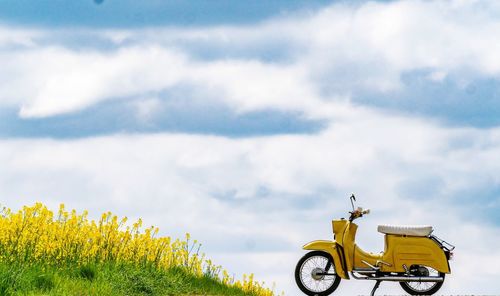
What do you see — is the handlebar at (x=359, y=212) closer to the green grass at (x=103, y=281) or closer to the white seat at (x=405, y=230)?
the white seat at (x=405, y=230)

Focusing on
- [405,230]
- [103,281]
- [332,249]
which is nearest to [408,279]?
[405,230]

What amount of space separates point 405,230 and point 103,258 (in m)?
5.36

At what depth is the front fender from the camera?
13062mm

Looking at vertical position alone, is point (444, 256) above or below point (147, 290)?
above

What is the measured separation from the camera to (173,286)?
1273 centimetres

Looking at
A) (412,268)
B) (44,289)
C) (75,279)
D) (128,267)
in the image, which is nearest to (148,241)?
(128,267)

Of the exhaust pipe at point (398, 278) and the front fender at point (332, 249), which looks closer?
the front fender at point (332, 249)

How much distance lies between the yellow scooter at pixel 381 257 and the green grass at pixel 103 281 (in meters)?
1.59

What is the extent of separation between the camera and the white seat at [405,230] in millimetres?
13336

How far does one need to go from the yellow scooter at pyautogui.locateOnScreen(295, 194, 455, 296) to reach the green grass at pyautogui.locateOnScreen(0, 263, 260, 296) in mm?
1587

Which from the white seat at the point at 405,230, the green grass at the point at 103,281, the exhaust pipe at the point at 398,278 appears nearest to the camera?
the green grass at the point at 103,281

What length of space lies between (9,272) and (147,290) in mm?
2351

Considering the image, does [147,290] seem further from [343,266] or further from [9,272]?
[343,266]

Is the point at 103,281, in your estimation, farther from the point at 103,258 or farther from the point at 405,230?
the point at 405,230
